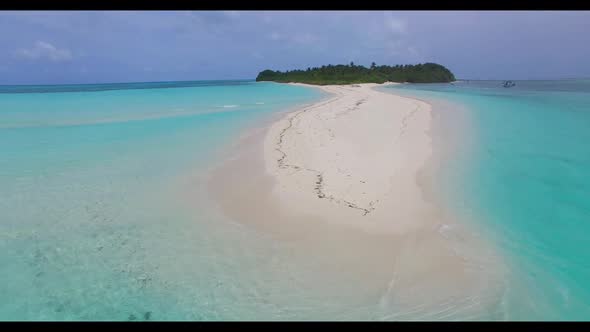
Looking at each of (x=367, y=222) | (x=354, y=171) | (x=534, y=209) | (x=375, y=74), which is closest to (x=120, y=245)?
(x=367, y=222)

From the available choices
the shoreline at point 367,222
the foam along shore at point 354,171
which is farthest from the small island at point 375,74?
the shoreline at point 367,222

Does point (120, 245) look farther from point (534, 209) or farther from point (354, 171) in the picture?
point (534, 209)

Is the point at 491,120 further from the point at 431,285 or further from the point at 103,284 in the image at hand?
the point at 103,284

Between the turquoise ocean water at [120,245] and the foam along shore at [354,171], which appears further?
the foam along shore at [354,171]

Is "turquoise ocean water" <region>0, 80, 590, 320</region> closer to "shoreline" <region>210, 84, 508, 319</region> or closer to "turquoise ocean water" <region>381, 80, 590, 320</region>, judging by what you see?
"turquoise ocean water" <region>381, 80, 590, 320</region>

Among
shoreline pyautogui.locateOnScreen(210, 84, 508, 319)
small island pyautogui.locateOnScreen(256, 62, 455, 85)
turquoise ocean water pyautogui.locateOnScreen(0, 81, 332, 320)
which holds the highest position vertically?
small island pyautogui.locateOnScreen(256, 62, 455, 85)

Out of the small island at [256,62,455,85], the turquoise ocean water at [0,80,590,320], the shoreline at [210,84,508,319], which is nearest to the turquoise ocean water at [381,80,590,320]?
the turquoise ocean water at [0,80,590,320]

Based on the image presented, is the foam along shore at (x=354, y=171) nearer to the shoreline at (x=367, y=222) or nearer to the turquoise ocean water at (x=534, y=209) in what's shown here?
the shoreline at (x=367, y=222)
